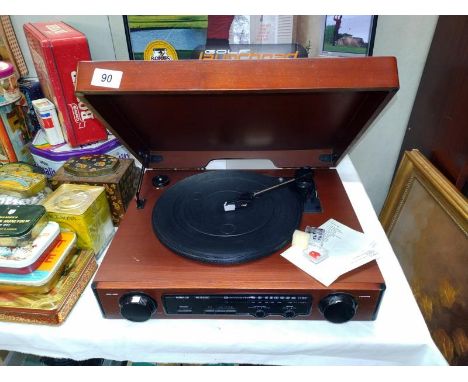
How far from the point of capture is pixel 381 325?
0.76 meters

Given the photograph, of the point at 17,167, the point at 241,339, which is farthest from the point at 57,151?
the point at 241,339

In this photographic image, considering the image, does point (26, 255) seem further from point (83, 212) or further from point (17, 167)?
point (17, 167)

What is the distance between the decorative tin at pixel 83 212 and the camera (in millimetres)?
835

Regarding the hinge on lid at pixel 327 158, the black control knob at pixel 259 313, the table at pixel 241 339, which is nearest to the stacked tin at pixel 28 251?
the table at pixel 241 339

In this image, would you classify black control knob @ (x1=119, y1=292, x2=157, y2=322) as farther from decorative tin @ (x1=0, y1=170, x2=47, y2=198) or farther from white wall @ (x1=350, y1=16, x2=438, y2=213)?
white wall @ (x1=350, y1=16, x2=438, y2=213)

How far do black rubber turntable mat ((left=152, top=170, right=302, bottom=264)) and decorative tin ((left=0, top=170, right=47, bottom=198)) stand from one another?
0.31 metres

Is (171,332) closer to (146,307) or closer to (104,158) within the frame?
(146,307)

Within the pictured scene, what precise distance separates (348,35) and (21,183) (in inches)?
40.5

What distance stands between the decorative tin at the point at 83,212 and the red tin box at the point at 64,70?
0.77ft

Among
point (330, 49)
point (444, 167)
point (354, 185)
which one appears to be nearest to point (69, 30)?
point (330, 49)

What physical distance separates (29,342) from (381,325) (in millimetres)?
758

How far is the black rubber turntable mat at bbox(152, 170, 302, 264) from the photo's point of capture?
0.77 meters

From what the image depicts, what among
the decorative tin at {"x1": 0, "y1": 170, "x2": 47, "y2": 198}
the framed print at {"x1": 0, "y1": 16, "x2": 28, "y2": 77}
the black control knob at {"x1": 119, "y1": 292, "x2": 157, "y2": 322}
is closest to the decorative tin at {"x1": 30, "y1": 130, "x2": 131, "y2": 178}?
the decorative tin at {"x1": 0, "y1": 170, "x2": 47, "y2": 198}
